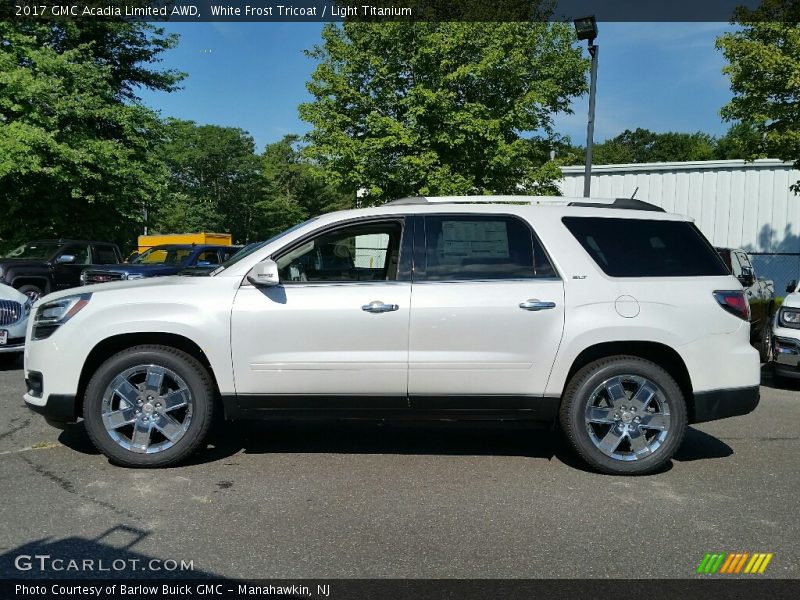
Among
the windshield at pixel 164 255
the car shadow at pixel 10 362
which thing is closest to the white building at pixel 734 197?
the windshield at pixel 164 255

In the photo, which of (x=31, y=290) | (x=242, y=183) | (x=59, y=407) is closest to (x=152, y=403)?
(x=59, y=407)

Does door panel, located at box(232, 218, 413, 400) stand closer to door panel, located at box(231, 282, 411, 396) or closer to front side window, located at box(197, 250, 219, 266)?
door panel, located at box(231, 282, 411, 396)

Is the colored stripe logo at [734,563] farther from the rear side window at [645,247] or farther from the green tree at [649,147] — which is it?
the green tree at [649,147]

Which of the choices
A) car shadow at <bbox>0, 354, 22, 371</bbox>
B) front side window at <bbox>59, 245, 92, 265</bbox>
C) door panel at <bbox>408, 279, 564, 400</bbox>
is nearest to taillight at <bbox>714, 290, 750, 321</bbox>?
door panel at <bbox>408, 279, 564, 400</bbox>

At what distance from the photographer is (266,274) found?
454cm

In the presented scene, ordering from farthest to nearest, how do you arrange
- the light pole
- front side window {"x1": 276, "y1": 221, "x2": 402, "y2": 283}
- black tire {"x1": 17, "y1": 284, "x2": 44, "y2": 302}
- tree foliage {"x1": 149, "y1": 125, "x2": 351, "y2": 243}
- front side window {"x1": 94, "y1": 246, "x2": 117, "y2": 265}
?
tree foliage {"x1": 149, "y1": 125, "x2": 351, "y2": 243} < front side window {"x1": 94, "y1": 246, "x2": 117, "y2": 265} < black tire {"x1": 17, "y1": 284, "x2": 44, "y2": 302} < the light pole < front side window {"x1": 276, "y1": 221, "x2": 402, "y2": 283}

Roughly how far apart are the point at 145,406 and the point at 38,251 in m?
12.3

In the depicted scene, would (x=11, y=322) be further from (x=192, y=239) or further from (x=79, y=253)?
(x=192, y=239)

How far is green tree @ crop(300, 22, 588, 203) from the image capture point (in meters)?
16.3

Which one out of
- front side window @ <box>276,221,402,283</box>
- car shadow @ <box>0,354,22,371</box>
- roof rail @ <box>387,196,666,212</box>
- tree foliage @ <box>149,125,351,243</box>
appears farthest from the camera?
tree foliage @ <box>149,125,351,243</box>

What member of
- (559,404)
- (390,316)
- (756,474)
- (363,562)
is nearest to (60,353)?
(390,316)

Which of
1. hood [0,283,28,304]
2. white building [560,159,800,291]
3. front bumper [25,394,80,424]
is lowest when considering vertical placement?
front bumper [25,394,80,424]

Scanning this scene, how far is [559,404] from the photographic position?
4801 millimetres

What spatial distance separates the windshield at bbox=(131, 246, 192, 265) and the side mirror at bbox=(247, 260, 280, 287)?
1105 cm
